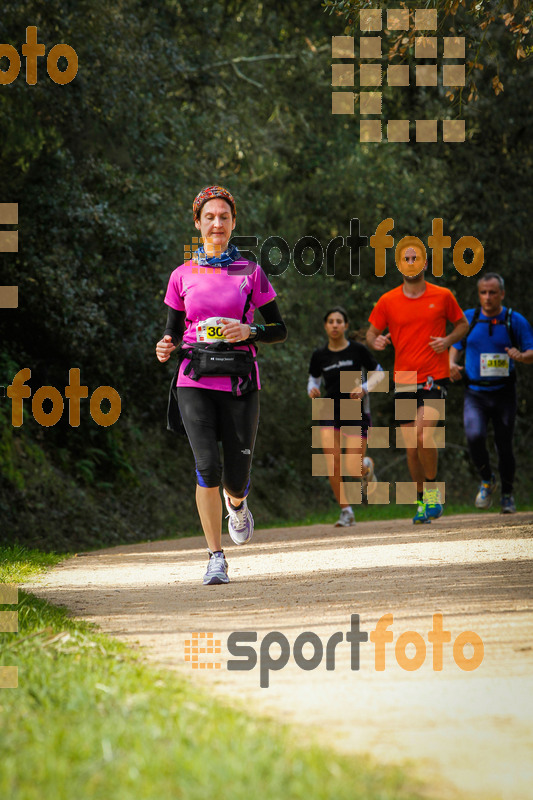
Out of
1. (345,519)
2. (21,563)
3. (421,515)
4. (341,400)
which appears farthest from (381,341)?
(21,563)

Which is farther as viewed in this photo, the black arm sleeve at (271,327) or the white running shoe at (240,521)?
the white running shoe at (240,521)

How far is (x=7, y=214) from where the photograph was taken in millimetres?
15320

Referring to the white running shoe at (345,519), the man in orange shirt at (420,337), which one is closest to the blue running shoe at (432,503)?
the man in orange shirt at (420,337)

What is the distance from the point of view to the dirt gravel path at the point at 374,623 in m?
3.17

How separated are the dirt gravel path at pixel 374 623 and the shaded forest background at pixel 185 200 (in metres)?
4.04

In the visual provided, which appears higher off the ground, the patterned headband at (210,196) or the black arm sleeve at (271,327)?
the patterned headband at (210,196)

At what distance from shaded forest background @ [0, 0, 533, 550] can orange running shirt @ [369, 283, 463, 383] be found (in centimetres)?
188

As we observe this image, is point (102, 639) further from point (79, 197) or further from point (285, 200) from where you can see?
point (285, 200)

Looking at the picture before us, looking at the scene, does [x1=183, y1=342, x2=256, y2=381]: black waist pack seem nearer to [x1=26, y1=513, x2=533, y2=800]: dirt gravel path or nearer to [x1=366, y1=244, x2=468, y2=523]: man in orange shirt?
[x1=26, y1=513, x2=533, y2=800]: dirt gravel path

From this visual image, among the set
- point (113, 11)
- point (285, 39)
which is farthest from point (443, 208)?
point (113, 11)

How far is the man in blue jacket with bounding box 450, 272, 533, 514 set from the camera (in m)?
11.0

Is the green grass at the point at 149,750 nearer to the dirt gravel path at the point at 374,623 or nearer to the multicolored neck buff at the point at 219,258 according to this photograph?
the dirt gravel path at the point at 374,623

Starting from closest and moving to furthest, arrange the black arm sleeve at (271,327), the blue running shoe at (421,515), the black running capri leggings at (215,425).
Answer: the black running capri leggings at (215,425)
the black arm sleeve at (271,327)
the blue running shoe at (421,515)

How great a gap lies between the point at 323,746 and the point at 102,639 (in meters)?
2.05
